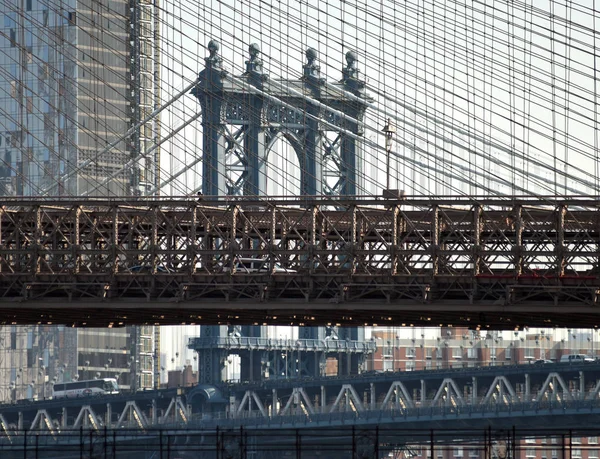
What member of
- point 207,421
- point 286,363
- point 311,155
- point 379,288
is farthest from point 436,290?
point 286,363

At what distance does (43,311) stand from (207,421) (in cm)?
8678

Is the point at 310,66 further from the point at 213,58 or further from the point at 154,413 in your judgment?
the point at 154,413

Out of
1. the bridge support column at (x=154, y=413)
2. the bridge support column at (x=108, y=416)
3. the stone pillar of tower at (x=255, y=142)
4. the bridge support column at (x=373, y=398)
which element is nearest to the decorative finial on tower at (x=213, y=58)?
the stone pillar of tower at (x=255, y=142)

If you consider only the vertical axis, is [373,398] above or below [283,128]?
below

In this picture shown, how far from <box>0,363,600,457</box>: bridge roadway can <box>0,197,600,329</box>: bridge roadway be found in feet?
196

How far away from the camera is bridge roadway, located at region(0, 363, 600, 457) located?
126m

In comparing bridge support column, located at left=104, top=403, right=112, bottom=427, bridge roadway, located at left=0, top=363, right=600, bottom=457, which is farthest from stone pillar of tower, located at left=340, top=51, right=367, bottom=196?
bridge support column, located at left=104, top=403, right=112, bottom=427

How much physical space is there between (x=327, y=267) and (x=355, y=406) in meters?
85.8

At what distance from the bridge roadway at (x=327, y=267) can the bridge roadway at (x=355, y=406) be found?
196 feet

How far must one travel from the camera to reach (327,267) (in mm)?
58781

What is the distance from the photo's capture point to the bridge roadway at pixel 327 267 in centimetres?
5506

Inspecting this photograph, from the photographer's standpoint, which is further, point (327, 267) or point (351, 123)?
point (351, 123)

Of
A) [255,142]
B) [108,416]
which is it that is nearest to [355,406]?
[108,416]

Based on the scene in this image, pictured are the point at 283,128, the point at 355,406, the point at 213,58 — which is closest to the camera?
the point at 213,58
